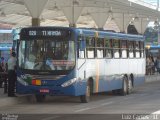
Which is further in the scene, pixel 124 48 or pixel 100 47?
pixel 124 48

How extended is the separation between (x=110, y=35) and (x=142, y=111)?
7.03 metres

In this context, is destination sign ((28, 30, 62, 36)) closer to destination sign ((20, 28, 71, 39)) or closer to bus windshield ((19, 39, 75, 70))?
destination sign ((20, 28, 71, 39))

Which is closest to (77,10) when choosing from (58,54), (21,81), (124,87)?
(124,87)

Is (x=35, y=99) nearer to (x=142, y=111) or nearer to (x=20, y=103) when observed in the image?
(x=20, y=103)

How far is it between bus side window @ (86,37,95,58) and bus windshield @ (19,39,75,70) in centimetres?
131

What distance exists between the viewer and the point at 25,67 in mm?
19375

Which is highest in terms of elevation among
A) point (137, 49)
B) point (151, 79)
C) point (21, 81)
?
point (137, 49)

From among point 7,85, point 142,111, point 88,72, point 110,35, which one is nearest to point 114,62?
point 110,35

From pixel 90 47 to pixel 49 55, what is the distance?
2.09 metres

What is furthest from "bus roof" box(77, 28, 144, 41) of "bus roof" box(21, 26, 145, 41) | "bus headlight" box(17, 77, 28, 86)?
"bus headlight" box(17, 77, 28, 86)

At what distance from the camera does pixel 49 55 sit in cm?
1917

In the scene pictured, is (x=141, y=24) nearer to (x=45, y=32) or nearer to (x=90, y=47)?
(x=90, y=47)

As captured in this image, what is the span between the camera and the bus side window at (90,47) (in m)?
20.3

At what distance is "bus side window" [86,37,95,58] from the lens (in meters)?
20.3
